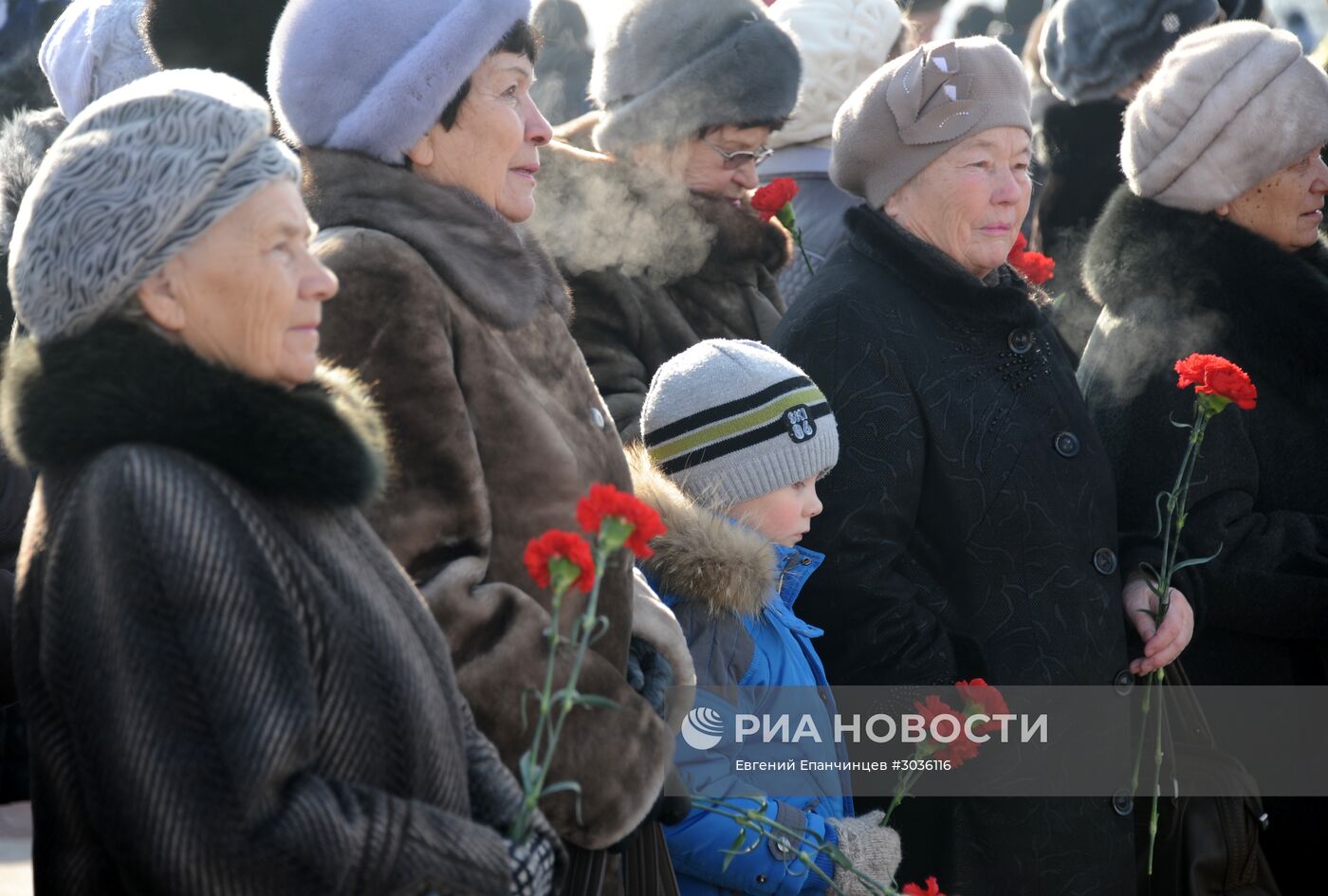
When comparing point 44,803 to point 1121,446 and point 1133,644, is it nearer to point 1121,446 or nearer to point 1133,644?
point 1133,644

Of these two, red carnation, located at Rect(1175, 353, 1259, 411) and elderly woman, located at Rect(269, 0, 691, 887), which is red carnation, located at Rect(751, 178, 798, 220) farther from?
elderly woman, located at Rect(269, 0, 691, 887)

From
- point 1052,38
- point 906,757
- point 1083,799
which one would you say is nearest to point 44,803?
point 906,757

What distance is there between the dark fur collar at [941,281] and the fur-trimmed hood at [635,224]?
2.02 ft

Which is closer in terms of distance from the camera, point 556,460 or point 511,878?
point 511,878

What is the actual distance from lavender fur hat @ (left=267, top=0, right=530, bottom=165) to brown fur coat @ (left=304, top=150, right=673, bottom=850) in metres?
0.05

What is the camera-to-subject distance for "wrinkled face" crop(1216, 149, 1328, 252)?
446 centimetres

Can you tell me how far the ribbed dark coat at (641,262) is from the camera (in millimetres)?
4098

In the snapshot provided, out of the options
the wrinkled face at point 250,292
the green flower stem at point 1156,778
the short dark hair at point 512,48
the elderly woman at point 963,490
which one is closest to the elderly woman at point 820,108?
the elderly woman at point 963,490

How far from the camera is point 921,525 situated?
3.65 m

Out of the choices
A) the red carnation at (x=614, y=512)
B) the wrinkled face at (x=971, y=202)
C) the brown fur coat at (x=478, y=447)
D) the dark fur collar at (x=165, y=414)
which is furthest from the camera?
the wrinkled face at (x=971, y=202)

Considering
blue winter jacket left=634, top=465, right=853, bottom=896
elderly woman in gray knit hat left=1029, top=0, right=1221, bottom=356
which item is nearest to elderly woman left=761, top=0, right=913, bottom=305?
elderly woman in gray knit hat left=1029, top=0, right=1221, bottom=356

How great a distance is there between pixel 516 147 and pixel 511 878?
133 centimetres

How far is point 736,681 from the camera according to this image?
122 inches

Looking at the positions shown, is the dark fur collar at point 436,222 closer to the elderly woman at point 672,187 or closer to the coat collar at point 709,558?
the coat collar at point 709,558
